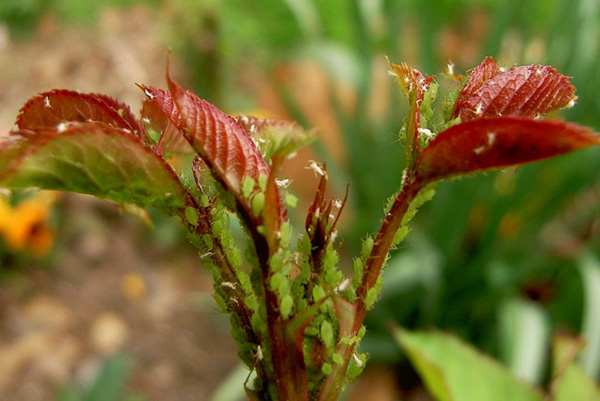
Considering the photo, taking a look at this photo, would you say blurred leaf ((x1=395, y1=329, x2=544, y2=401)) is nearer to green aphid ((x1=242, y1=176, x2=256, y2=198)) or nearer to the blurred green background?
green aphid ((x1=242, y1=176, x2=256, y2=198))

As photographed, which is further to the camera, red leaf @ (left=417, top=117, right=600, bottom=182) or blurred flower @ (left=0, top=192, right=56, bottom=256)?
blurred flower @ (left=0, top=192, right=56, bottom=256)

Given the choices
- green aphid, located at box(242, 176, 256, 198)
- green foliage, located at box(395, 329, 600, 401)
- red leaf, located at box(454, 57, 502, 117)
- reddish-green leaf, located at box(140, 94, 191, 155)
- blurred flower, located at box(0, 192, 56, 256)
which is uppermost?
blurred flower, located at box(0, 192, 56, 256)

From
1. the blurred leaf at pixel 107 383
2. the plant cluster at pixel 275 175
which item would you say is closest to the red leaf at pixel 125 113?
the plant cluster at pixel 275 175

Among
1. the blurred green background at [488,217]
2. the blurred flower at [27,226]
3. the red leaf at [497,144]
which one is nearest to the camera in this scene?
the red leaf at [497,144]

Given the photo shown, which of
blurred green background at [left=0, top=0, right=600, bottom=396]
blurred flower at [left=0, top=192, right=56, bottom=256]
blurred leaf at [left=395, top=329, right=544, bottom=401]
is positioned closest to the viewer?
blurred leaf at [left=395, top=329, right=544, bottom=401]

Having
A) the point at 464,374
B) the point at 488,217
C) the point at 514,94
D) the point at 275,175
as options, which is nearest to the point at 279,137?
the point at 275,175

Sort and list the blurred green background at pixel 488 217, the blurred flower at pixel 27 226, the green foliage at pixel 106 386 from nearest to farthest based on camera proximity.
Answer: the green foliage at pixel 106 386 < the blurred green background at pixel 488 217 < the blurred flower at pixel 27 226

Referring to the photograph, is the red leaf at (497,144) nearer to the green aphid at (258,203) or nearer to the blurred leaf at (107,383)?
the green aphid at (258,203)

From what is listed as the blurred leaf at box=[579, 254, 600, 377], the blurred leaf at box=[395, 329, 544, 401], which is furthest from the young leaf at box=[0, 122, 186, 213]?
the blurred leaf at box=[579, 254, 600, 377]
